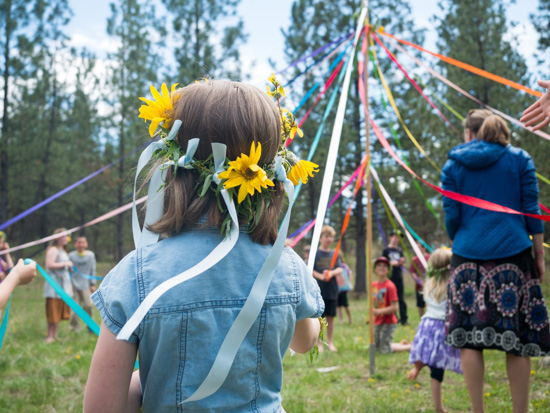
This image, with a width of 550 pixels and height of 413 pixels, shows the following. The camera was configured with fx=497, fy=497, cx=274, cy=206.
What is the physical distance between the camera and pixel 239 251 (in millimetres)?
1113

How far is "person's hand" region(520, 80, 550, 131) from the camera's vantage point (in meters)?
2.00

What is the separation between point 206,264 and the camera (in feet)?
3.37

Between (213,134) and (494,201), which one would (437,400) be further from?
(213,134)

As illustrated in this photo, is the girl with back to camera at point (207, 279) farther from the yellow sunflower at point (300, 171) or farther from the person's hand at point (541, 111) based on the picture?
the person's hand at point (541, 111)

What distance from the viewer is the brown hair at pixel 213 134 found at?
1.11 m

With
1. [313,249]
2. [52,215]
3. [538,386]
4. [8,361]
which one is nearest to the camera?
[313,249]

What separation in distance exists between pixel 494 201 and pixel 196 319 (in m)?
2.10

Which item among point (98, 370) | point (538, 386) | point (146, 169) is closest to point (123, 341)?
point (98, 370)

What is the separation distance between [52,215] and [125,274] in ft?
79.6

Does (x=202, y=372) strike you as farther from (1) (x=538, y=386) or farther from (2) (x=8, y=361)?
(2) (x=8, y=361)

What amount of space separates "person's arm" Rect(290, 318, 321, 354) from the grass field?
7.13 feet

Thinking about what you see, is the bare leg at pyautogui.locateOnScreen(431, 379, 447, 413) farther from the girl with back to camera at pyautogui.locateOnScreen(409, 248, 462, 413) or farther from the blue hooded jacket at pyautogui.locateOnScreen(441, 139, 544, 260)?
the blue hooded jacket at pyautogui.locateOnScreen(441, 139, 544, 260)

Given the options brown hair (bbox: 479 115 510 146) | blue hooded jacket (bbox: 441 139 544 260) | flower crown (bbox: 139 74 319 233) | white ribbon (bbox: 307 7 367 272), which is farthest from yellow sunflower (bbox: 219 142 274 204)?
brown hair (bbox: 479 115 510 146)

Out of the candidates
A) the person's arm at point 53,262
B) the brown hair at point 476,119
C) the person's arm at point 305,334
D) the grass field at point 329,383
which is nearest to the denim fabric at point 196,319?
the person's arm at point 305,334
